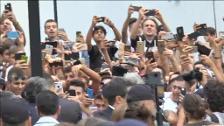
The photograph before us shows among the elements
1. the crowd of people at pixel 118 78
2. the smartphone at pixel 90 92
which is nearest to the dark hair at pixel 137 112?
the crowd of people at pixel 118 78

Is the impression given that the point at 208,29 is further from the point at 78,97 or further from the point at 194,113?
the point at 194,113

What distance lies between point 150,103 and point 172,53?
3961 mm

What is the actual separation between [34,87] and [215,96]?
175 centimetres

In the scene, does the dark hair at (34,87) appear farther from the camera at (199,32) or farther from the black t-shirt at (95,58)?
the camera at (199,32)

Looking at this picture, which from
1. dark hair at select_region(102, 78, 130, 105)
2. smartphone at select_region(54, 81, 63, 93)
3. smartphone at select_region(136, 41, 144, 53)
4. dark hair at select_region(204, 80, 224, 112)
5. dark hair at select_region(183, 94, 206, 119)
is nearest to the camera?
dark hair at select_region(183, 94, 206, 119)

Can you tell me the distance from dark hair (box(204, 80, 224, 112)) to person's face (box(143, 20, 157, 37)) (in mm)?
3256

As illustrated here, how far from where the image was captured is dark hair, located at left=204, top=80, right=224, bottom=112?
6.83 m

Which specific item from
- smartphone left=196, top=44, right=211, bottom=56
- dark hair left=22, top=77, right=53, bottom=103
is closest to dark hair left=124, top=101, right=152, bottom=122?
dark hair left=22, top=77, right=53, bottom=103

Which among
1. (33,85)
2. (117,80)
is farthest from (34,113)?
(117,80)

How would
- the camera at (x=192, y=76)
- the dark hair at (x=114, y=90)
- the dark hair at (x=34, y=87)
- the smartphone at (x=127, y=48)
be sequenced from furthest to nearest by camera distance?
the smartphone at (x=127, y=48)
the camera at (x=192, y=76)
the dark hair at (x=34, y=87)
the dark hair at (x=114, y=90)

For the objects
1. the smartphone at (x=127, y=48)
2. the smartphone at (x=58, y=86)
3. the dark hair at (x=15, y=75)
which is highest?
the smartphone at (x=127, y=48)

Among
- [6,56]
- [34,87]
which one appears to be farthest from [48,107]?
[6,56]

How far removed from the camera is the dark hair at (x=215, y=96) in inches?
269

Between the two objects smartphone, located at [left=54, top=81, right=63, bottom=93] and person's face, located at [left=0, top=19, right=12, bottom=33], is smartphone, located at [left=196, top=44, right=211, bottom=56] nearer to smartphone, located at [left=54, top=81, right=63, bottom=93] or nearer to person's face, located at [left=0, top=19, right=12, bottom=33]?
smartphone, located at [left=54, top=81, right=63, bottom=93]
